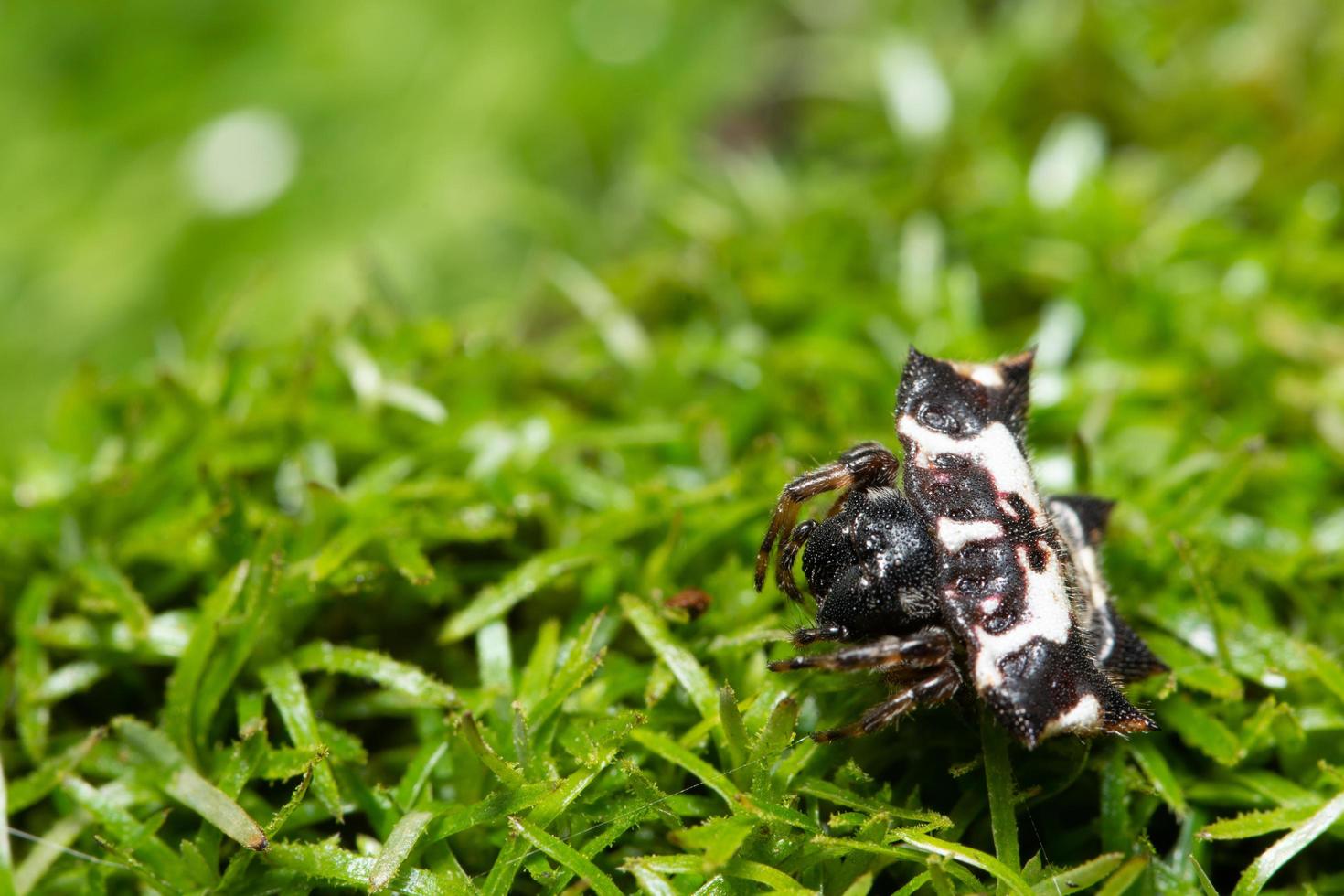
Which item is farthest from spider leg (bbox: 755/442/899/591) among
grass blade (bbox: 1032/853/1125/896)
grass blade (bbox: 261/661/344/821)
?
grass blade (bbox: 261/661/344/821)

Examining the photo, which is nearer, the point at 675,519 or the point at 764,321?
the point at 675,519

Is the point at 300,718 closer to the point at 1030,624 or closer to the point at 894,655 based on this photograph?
the point at 894,655

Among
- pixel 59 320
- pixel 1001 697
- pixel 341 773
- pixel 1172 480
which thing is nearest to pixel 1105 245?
pixel 1172 480

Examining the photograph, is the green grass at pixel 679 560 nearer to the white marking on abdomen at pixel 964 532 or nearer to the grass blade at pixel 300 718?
the grass blade at pixel 300 718

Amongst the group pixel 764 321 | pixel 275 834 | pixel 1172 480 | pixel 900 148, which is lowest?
pixel 275 834

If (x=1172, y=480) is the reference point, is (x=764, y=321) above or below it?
above

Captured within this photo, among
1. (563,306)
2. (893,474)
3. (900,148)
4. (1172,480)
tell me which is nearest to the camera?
(893,474)

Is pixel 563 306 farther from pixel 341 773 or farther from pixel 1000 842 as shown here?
pixel 1000 842
